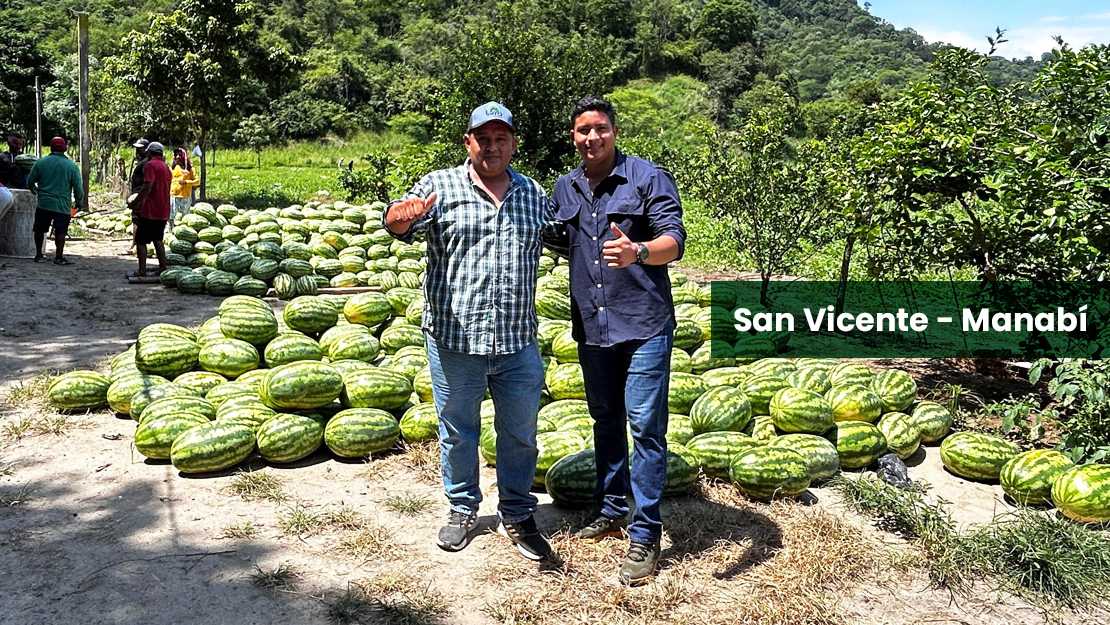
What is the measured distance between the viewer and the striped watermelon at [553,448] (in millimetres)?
4395

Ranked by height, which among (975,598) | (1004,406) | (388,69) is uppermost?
(388,69)

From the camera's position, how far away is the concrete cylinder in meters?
11.0

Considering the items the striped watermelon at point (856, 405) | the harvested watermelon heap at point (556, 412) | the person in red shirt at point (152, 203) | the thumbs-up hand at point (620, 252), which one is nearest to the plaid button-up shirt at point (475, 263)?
the thumbs-up hand at point (620, 252)

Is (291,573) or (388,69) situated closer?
(291,573)

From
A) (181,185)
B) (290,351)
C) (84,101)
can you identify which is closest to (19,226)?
(181,185)

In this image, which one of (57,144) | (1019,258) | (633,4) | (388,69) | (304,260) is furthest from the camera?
(633,4)

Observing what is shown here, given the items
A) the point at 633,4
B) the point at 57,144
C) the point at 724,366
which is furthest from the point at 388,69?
the point at 724,366

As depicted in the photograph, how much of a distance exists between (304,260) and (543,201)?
23.2 ft

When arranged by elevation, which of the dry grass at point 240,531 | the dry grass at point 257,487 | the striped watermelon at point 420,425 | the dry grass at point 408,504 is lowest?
the dry grass at point 240,531

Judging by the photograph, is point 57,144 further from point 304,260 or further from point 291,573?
point 291,573

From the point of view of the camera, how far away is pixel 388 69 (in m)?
71.6

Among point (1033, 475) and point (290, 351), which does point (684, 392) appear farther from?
point (290, 351)

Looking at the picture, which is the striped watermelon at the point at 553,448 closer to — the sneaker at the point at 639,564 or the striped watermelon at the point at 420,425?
the striped watermelon at the point at 420,425

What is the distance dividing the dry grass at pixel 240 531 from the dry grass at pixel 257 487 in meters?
0.33
